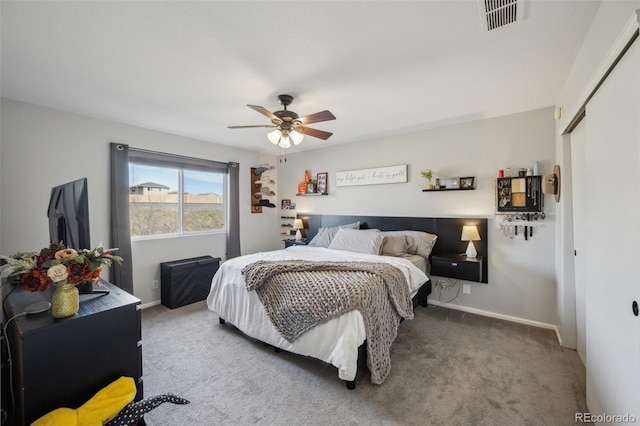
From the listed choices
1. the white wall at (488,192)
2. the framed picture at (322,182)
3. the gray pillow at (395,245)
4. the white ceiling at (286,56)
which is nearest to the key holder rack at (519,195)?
the white wall at (488,192)

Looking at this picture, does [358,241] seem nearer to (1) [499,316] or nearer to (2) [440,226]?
(2) [440,226]

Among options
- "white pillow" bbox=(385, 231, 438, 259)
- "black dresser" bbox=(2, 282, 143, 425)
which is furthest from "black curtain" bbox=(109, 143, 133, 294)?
"white pillow" bbox=(385, 231, 438, 259)

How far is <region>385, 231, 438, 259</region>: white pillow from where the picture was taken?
11.2ft

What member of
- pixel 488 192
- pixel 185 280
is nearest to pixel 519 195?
pixel 488 192

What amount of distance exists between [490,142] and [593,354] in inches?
94.6

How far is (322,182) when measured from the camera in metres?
4.68

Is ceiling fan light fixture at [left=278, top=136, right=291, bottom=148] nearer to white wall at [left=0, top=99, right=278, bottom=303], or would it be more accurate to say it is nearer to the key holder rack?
white wall at [left=0, top=99, right=278, bottom=303]

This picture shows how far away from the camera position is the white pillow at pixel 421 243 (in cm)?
341

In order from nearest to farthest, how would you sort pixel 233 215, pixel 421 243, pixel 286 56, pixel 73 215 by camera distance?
pixel 73 215 → pixel 286 56 → pixel 421 243 → pixel 233 215

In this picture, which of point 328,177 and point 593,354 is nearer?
point 593,354

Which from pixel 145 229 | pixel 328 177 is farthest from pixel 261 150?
pixel 145 229

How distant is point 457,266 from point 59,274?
348 cm

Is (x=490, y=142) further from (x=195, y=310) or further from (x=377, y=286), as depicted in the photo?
(x=195, y=310)

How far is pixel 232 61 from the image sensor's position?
1.99 metres
